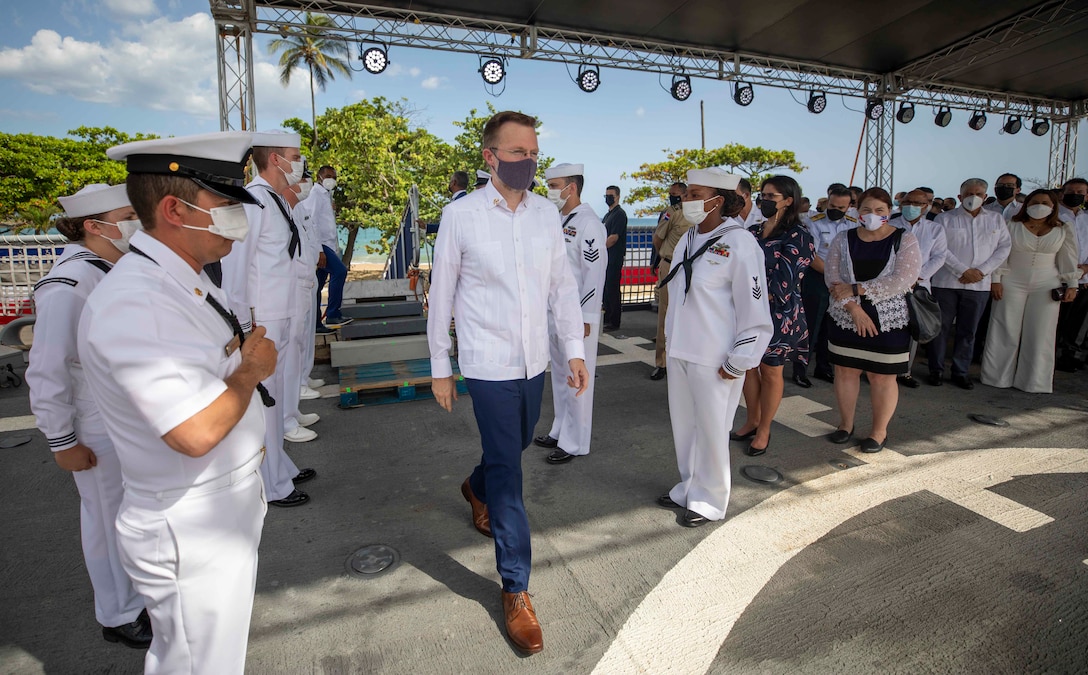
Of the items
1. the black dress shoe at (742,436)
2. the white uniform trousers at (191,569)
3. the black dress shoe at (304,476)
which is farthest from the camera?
the black dress shoe at (742,436)

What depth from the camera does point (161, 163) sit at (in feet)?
5.10

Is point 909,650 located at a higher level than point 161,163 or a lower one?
lower

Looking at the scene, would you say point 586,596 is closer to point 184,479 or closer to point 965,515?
point 184,479

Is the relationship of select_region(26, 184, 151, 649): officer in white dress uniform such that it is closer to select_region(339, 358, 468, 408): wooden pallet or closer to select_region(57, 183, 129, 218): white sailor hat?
select_region(57, 183, 129, 218): white sailor hat

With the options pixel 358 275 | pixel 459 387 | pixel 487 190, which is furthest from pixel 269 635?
pixel 358 275

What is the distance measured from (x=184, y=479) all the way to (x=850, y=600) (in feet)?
9.76

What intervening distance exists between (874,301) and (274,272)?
4394mm

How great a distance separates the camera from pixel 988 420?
17.5 ft

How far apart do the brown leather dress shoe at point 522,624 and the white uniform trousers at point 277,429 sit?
1.90 meters

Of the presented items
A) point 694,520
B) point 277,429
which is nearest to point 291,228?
point 277,429

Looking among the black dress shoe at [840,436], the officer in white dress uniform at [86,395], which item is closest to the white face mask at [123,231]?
the officer in white dress uniform at [86,395]

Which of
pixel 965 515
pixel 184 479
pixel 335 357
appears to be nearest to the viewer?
pixel 184 479

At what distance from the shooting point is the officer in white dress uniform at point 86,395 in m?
2.21

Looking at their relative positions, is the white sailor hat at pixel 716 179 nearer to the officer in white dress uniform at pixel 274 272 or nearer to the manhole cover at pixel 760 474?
the manhole cover at pixel 760 474
